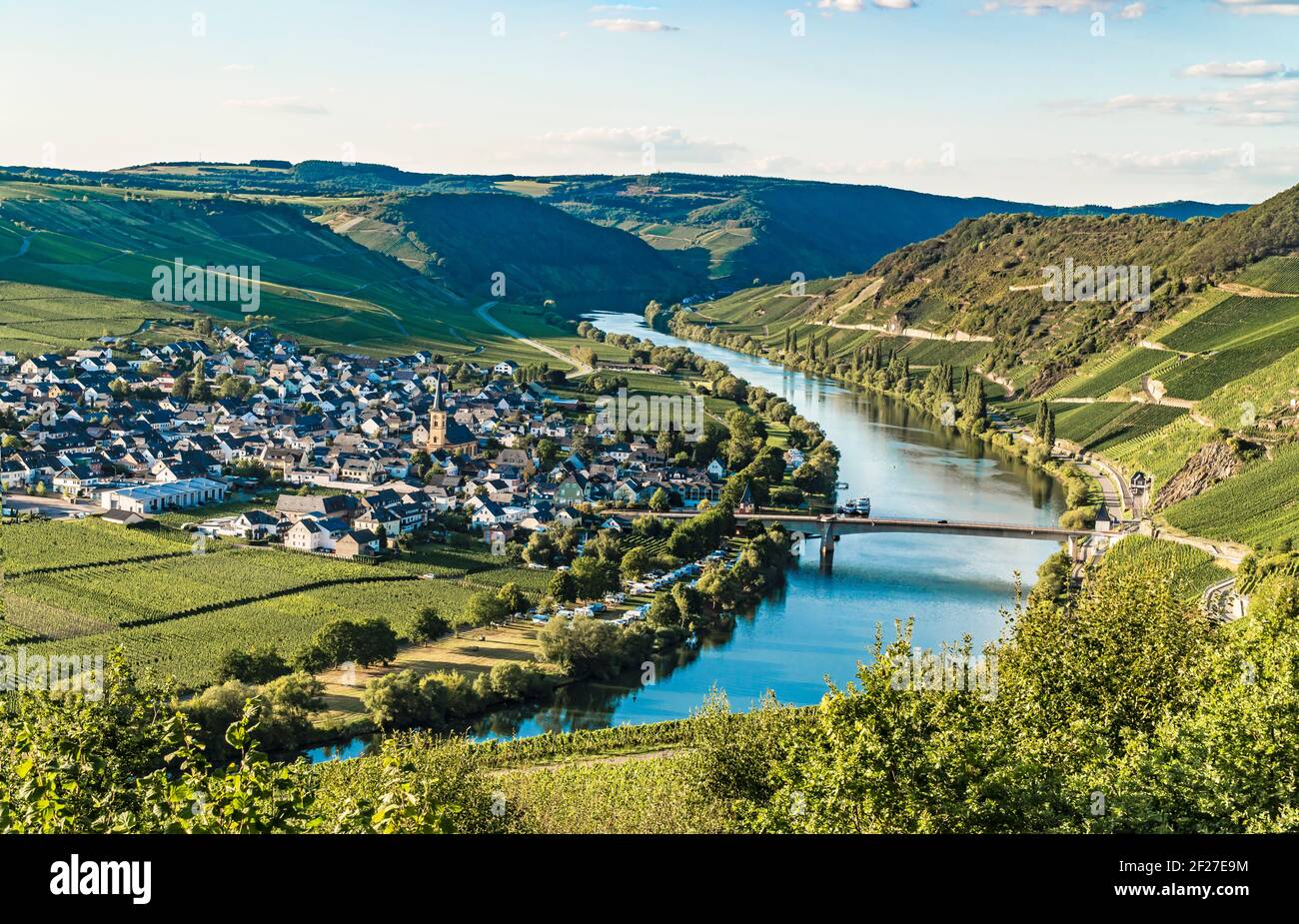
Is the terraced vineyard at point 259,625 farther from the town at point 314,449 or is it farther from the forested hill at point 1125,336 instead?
the forested hill at point 1125,336

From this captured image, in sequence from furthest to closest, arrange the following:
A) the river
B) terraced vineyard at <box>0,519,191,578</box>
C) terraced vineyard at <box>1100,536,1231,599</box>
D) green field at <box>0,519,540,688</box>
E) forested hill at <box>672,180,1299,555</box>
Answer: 1. forested hill at <box>672,180,1299,555</box>
2. terraced vineyard at <box>1100,536,1231,599</box>
3. terraced vineyard at <box>0,519,191,578</box>
4. green field at <box>0,519,540,688</box>
5. the river

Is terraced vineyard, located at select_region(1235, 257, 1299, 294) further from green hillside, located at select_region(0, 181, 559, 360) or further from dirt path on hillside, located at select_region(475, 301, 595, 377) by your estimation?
green hillside, located at select_region(0, 181, 559, 360)

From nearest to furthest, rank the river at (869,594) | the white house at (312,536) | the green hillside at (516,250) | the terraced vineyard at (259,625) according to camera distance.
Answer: the terraced vineyard at (259,625)
the river at (869,594)
the white house at (312,536)
the green hillside at (516,250)

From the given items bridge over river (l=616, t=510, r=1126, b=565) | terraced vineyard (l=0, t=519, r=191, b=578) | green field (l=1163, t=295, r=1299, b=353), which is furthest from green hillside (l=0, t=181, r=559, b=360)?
bridge over river (l=616, t=510, r=1126, b=565)

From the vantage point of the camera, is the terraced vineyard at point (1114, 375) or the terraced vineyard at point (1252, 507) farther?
the terraced vineyard at point (1114, 375)

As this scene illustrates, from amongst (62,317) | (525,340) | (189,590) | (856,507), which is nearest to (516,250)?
(525,340)

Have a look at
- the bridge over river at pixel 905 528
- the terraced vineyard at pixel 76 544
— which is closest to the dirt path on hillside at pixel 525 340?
the bridge over river at pixel 905 528

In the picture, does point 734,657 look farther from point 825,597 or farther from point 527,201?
point 527,201

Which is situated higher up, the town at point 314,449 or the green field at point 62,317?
the green field at point 62,317
